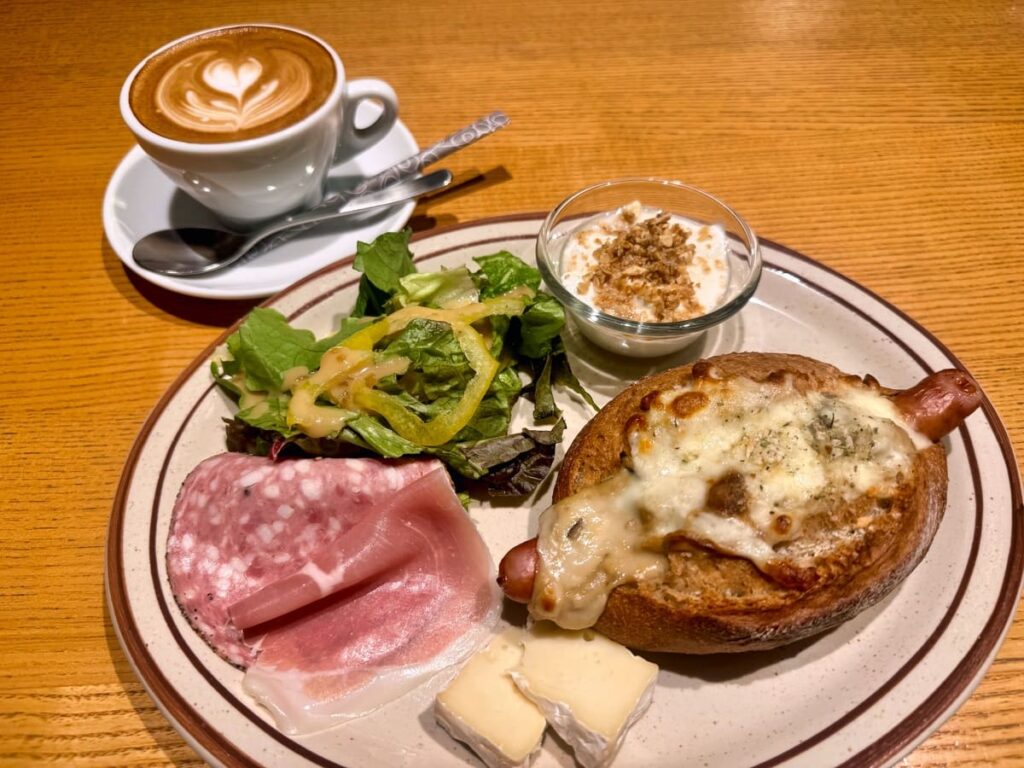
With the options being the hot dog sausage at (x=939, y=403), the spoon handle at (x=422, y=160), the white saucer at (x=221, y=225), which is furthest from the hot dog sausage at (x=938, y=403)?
the spoon handle at (x=422, y=160)

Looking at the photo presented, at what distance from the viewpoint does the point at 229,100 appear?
9.21 feet

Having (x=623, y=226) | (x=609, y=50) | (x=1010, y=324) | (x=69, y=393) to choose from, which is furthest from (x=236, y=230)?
(x=1010, y=324)

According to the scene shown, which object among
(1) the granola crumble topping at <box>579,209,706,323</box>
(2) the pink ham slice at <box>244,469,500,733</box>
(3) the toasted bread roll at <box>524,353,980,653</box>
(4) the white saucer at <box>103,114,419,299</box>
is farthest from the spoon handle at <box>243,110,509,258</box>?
(3) the toasted bread roll at <box>524,353,980,653</box>

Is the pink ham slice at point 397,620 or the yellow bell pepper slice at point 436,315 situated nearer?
the pink ham slice at point 397,620

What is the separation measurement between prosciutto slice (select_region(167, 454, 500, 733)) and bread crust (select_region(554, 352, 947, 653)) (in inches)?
18.8

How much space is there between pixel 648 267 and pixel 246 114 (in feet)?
5.37

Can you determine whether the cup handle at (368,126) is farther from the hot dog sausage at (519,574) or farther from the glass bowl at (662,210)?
the hot dog sausage at (519,574)

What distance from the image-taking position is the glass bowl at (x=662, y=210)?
2434 millimetres

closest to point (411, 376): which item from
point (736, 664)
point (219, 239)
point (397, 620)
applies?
point (397, 620)

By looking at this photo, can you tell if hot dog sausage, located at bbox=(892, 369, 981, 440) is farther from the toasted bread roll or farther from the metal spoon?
the metal spoon

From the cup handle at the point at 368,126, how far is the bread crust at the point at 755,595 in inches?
75.5

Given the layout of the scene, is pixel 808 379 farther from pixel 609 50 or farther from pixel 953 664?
pixel 609 50

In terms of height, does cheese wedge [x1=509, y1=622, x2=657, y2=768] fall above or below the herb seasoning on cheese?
below

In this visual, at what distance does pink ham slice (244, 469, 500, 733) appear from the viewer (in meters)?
1.92
